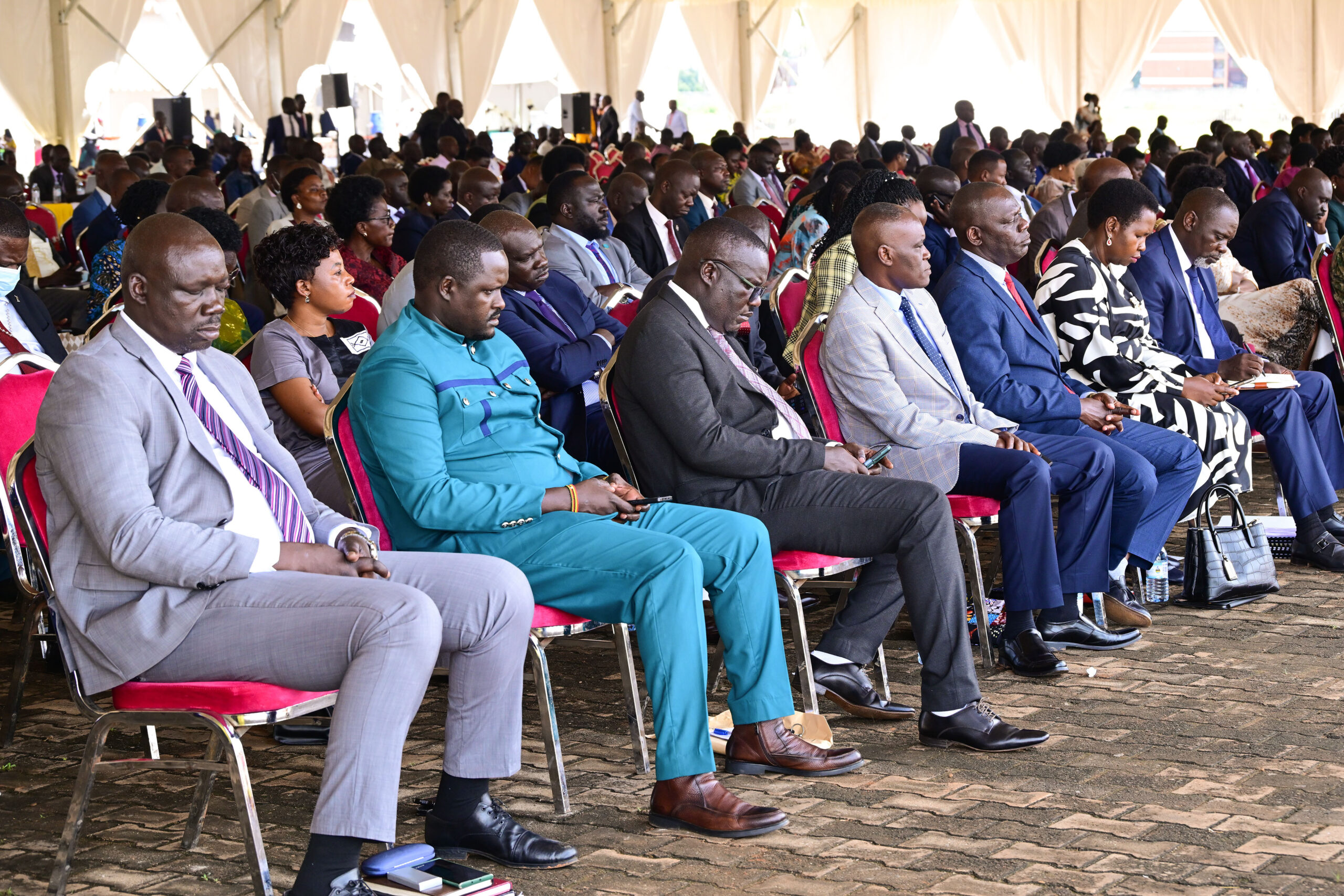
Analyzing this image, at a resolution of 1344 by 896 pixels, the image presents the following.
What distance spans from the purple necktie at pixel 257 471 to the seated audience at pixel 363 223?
9.90ft

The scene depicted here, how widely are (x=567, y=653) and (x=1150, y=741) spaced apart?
165 cm

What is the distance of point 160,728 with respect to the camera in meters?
3.89

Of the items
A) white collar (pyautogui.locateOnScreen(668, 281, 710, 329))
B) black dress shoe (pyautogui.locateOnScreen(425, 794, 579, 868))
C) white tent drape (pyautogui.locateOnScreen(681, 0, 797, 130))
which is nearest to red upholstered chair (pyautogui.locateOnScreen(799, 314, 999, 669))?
white collar (pyautogui.locateOnScreen(668, 281, 710, 329))

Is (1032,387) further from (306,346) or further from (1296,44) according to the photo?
(1296,44)

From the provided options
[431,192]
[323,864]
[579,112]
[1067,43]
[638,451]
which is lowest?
[323,864]

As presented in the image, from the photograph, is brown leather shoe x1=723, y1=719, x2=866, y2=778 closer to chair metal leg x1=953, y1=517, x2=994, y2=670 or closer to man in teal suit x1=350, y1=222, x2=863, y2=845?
man in teal suit x1=350, y1=222, x2=863, y2=845

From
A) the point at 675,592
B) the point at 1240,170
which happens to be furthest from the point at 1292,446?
the point at 1240,170

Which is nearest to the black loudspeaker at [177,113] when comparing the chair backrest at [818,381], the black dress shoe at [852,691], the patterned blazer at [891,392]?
the chair backrest at [818,381]

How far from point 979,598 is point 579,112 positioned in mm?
14557

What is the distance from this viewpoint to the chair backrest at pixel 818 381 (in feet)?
13.3

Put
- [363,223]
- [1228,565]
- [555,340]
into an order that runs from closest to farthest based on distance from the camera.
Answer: [555,340] → [1228,565] → [363,223]

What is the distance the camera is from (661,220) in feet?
23.5

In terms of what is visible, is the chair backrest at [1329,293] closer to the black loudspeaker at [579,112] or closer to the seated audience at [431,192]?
the seated audience at [431,192]

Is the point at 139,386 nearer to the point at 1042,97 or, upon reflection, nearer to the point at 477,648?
the point at 477,648
